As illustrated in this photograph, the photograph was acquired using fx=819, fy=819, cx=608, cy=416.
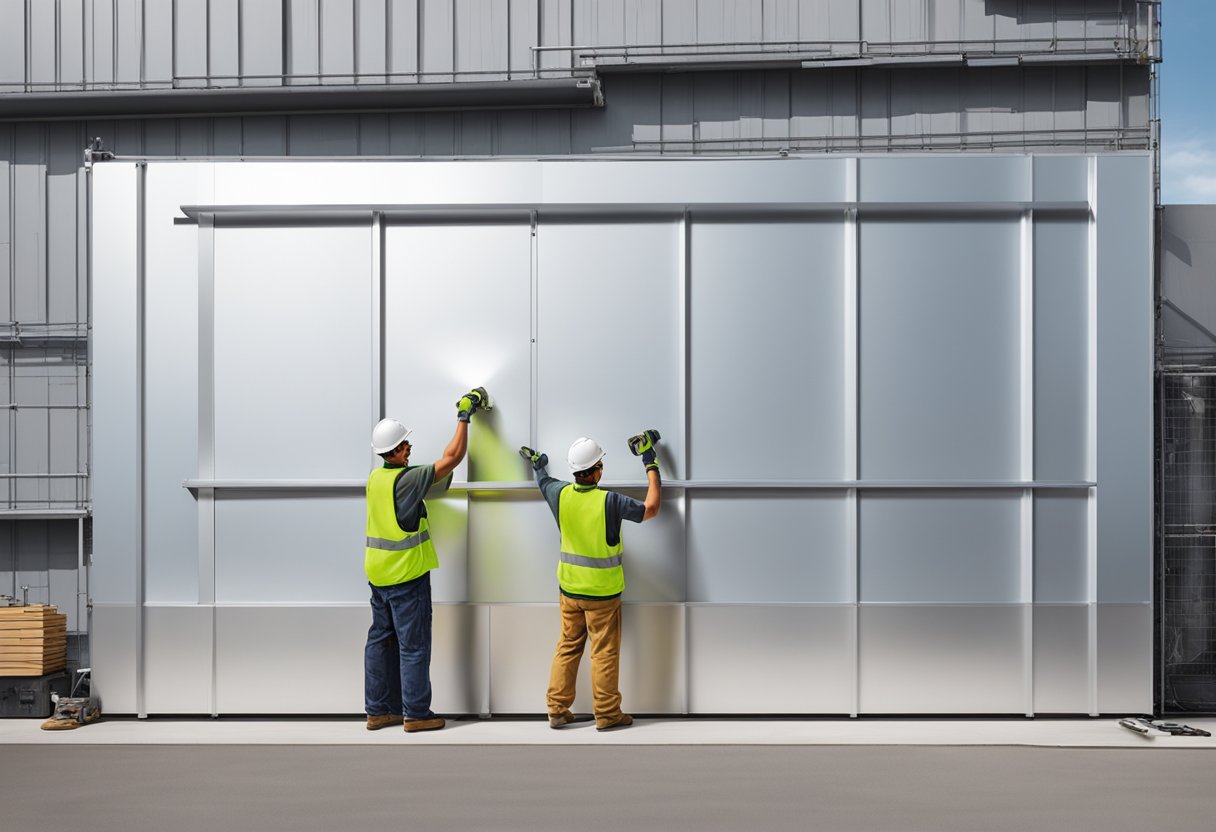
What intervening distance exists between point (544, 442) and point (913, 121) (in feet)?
16.4

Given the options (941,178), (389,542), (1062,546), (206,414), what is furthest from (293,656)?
(941,178)

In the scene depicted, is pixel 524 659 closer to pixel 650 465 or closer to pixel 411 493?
pixel 411 493

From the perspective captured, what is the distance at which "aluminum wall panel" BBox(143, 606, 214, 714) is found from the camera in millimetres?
6418

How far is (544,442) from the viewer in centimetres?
647

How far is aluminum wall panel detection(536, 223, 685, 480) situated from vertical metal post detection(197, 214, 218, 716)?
2607 millimetres

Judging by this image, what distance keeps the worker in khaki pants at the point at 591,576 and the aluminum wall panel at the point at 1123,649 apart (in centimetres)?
366

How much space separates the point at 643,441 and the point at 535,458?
84 centimetres

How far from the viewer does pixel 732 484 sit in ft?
Result: 21.0

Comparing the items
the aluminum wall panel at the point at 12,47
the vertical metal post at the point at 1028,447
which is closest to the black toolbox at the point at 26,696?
the aluminum wall panel at the point at 12,47

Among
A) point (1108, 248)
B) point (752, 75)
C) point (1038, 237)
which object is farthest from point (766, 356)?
point (752, 75)

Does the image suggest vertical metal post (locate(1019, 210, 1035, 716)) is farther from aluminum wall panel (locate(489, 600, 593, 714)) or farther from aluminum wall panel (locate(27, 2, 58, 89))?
aluminum wall panel (locate(27, 2, 58, 89))

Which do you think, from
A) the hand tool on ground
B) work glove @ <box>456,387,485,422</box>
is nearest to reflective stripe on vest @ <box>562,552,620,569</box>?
work glove @ <box>456,387,485,422</box>

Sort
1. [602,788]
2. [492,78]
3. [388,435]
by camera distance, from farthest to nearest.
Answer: [492,78] → [388,435] → [602,788]

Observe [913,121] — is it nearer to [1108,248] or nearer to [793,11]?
[793,11]
